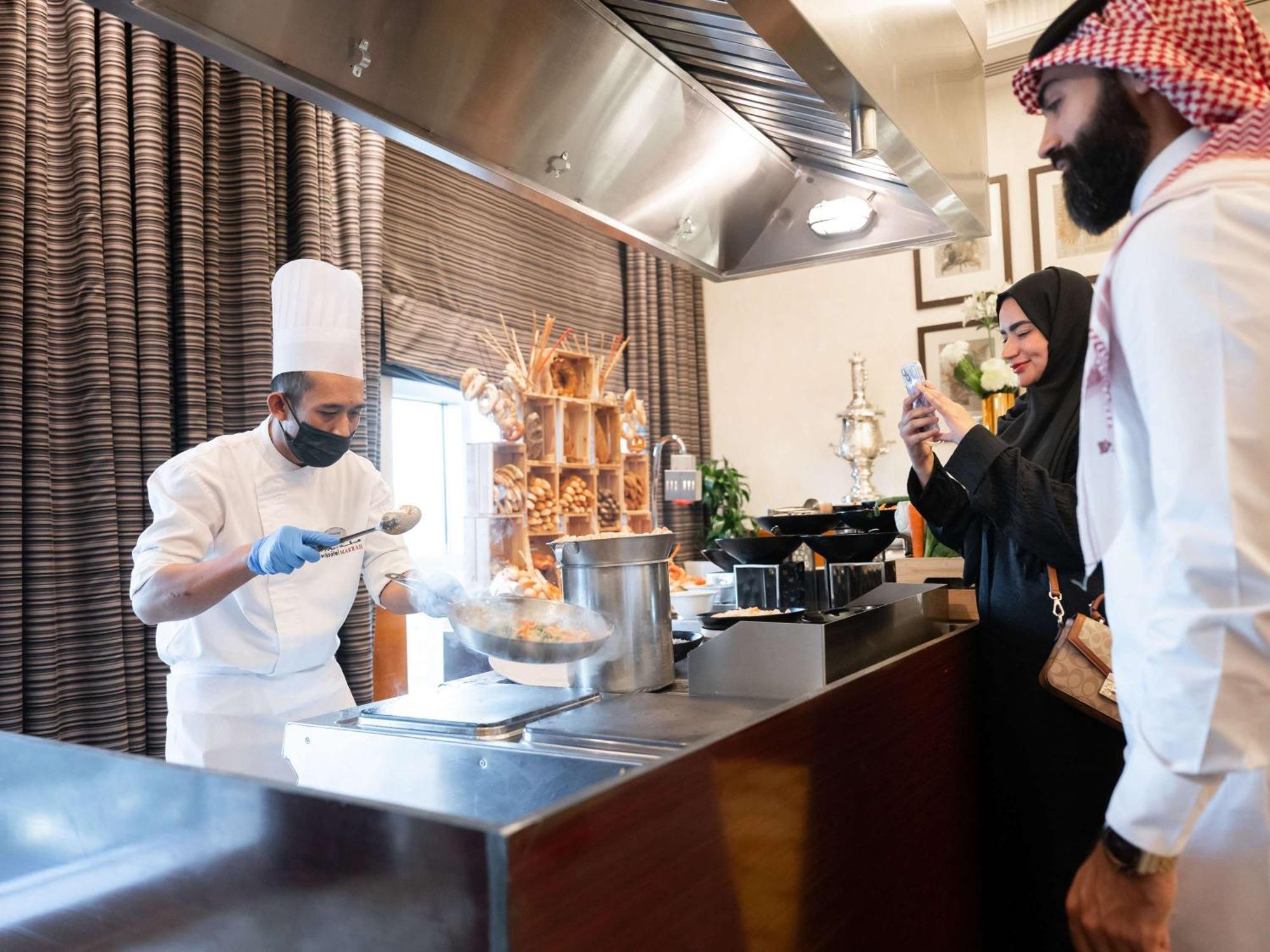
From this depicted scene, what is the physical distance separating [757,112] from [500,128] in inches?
25.2

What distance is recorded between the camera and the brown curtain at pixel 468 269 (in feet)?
13.5

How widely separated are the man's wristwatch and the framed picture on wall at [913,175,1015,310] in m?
4.52

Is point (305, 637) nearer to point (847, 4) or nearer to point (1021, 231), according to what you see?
point (847, 4)

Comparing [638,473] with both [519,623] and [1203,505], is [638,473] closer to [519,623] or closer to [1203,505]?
[519,623]

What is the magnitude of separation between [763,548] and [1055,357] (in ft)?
2.55

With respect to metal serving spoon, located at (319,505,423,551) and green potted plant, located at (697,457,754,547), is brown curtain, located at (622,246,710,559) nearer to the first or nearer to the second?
green potted plant, located at (697,457,754,547)

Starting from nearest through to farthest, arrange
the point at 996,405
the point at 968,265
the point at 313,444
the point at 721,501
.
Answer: the point at 313,444, the point at 996,405, the point at 968,265, the point at 721,501

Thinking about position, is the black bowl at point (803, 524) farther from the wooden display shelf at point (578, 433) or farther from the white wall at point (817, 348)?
the white wall at point (817, 348)

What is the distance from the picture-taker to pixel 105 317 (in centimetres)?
281

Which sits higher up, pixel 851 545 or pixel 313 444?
pixel 313 444

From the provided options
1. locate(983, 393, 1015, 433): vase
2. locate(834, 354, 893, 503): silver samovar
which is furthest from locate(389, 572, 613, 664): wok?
locate(834, 354, 893, 503): silver samovar

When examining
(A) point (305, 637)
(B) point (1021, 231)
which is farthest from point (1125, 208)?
(B) point (1021, 231)

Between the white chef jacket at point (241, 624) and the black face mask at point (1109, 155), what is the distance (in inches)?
58.8

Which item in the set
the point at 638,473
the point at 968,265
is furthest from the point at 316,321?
the point at 968,265
